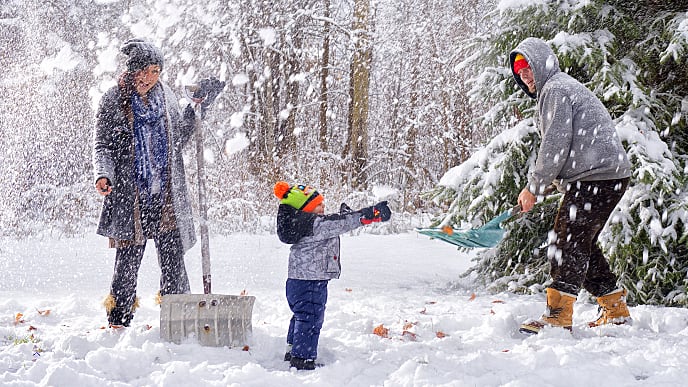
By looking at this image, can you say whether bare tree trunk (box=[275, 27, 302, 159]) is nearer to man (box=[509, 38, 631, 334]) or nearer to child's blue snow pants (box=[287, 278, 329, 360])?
man (box=[509, 38, 631, 334])

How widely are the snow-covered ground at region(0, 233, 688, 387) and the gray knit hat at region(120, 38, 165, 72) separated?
1613 mm

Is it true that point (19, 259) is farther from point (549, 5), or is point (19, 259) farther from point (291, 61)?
point (291, 61)

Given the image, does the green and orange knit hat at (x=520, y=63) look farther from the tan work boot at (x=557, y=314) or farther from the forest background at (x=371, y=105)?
the tan work boot at (x=557, y=314)

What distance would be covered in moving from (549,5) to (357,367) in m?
3.49

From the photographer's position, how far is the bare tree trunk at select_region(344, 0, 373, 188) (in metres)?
14.6

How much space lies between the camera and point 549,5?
17.0ft

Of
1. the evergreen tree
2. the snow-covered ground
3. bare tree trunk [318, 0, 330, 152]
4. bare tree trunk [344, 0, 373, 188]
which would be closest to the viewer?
the snow-covered ground

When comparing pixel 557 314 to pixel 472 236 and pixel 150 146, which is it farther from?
pixel 150 146

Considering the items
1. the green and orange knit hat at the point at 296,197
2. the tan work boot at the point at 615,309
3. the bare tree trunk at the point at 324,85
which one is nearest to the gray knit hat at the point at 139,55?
the green and orange knit hat at the point at 296,197

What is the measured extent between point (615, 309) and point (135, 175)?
3.15 metres

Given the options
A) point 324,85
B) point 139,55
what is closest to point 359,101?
point 324,85

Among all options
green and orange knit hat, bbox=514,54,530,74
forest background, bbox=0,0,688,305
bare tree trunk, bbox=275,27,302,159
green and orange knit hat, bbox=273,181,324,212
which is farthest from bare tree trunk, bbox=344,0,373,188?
green and orange knit hat, bbox=273,181,324,212

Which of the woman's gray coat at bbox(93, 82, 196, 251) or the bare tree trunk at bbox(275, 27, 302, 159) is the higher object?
the bare tree trunk at bbox(275, 27, 302, 159)

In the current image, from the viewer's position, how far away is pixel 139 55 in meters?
3.90
